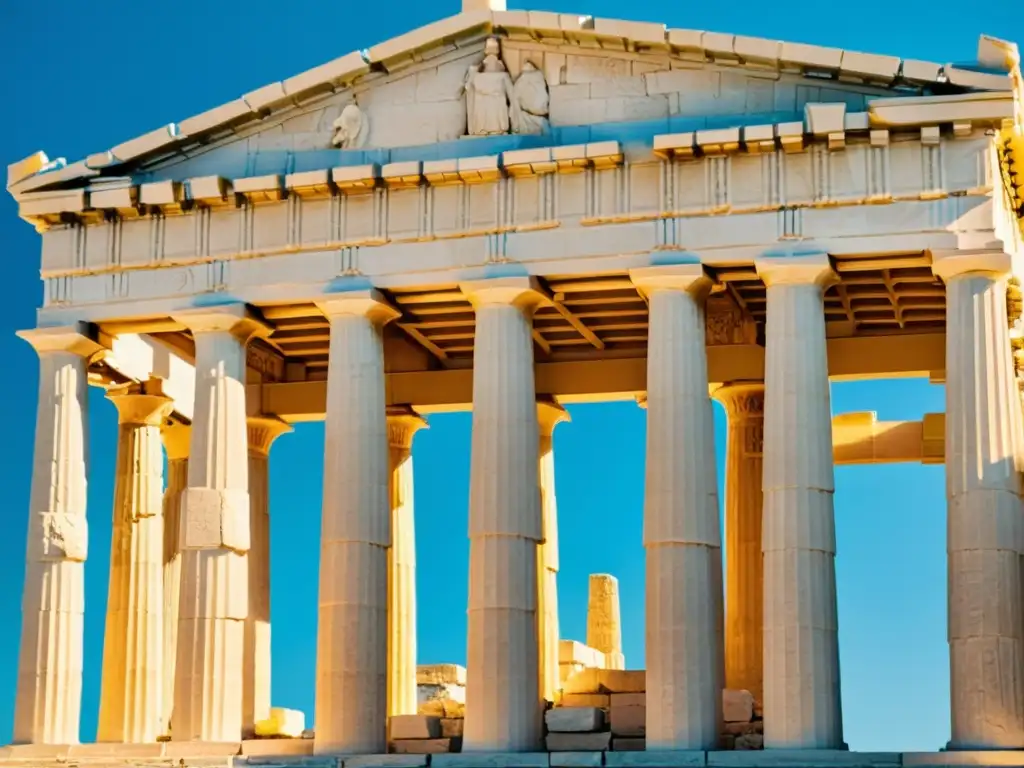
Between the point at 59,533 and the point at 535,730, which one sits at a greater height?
the point at 59,533

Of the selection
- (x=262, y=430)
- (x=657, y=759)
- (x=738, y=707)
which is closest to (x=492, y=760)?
(x=657, y=759)

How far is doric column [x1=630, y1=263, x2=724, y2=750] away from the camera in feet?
160

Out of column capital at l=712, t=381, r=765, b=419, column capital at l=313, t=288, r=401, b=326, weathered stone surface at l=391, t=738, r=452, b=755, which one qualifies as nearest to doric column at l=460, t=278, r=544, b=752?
column capital at l=313, t=288, r=401, b=326

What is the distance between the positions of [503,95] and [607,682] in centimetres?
1478

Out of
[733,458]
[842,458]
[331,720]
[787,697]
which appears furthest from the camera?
[842,458]

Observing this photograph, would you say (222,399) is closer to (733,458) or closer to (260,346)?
(260,346)

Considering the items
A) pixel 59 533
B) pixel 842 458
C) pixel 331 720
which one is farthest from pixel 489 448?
pixel 842 458

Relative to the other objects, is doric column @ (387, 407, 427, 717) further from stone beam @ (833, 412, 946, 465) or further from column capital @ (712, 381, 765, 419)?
stone beam @ (833, 412, 946, 465)

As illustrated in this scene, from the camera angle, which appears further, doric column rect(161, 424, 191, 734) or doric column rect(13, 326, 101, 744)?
doric column rect(161, 424, 191, 734)

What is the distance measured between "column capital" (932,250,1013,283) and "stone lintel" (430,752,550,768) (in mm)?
13418

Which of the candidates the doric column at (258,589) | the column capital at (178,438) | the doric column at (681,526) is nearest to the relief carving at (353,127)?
the doric column at (681,526)

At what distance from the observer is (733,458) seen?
193 feet

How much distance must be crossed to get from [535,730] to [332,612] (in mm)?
5306

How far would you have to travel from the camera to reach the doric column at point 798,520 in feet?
156
